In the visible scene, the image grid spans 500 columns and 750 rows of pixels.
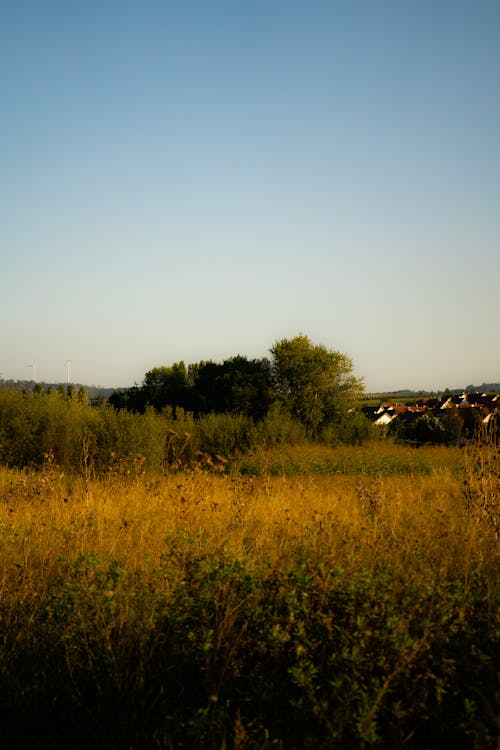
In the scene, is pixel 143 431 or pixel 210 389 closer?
pixel 143 431

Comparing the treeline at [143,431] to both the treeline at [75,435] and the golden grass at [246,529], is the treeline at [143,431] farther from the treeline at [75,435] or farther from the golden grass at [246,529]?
the golden grass at [246,529]

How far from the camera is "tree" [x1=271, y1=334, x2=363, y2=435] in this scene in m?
33.0

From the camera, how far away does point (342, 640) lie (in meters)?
3.09

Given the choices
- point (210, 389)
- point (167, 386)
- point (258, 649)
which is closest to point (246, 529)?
point (258, 649)

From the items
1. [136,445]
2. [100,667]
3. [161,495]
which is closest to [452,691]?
[100,667]

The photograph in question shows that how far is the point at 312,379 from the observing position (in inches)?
1325

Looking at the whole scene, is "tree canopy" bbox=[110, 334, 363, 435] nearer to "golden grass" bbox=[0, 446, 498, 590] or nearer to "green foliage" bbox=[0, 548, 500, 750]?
"golden grass" bbox=[0, 446, 498, 590]

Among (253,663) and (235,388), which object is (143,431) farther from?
(235,388)

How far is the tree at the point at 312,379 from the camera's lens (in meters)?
33.0

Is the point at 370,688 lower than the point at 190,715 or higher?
higher

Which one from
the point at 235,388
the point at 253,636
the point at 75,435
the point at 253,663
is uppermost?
the point at 235,388

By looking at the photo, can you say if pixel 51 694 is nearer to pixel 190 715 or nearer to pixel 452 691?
pixel 190 715

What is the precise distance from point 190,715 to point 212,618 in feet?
1.72

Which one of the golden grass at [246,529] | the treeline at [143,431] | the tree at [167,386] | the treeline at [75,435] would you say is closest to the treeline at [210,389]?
the tree at [167,386]
